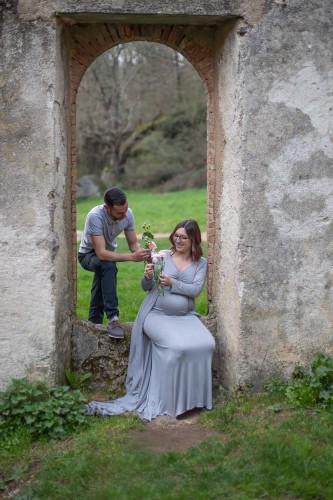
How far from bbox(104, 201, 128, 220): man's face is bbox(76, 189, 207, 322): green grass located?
207 centimetres

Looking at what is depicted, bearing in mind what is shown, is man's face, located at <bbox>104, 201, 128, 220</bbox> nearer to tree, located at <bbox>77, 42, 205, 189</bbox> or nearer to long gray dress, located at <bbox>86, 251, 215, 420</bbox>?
long gray dress, located at <bbox>86, 251, 215, 420</bbox>

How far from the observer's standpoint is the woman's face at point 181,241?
6457 millimetres

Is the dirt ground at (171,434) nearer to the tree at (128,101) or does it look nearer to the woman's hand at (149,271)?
the woman's hand at (149,271)

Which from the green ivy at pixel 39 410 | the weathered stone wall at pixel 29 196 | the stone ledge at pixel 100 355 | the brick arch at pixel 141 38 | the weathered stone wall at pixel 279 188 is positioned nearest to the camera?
the green ivy at pixel 39 410

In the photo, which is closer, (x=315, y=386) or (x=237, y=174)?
(x=315, y=386)

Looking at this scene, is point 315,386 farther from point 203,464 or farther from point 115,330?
point 115,330

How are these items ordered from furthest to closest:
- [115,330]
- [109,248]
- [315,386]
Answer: [109,248] → [115,330] → [315,386]

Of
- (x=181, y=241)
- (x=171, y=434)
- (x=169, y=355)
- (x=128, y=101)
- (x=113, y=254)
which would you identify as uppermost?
(x=128, y=101)

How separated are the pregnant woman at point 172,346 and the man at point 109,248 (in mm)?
261

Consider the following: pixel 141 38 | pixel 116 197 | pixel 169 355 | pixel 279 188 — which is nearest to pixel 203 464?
pixel 169 355

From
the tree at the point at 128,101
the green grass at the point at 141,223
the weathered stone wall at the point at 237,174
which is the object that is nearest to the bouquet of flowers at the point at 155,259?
the weathered stone wall at the point at 237,174

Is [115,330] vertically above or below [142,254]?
below

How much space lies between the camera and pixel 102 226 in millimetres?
6930

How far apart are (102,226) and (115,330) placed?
3.32ft
